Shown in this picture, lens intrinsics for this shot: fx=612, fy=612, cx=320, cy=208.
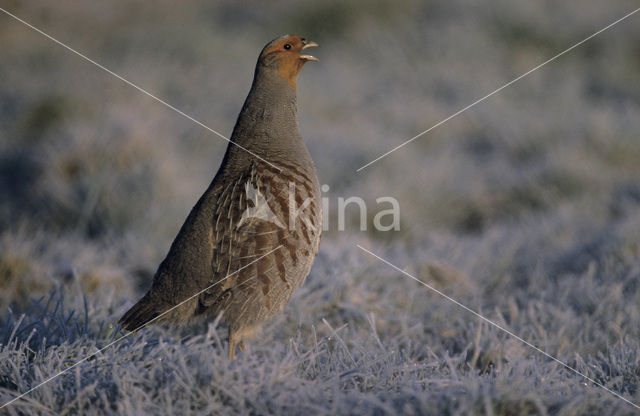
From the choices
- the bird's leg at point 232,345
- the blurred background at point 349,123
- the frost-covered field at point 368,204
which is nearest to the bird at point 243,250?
the bird's leg at point 232,345

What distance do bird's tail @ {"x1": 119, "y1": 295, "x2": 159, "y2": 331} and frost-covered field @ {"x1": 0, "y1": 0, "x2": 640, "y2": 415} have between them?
12 centimetres

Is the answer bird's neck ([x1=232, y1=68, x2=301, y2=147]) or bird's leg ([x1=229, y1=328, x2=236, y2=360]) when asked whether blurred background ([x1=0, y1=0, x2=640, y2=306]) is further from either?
bird's neck ([x1=232, y1=68, x2=301, y2=147])

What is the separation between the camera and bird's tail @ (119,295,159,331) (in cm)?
244

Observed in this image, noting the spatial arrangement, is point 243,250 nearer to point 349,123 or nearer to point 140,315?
point 140,315

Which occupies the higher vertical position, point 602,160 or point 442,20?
point 442,20

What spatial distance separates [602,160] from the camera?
20.4 feet

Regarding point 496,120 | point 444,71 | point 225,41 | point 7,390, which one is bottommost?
point 7,390

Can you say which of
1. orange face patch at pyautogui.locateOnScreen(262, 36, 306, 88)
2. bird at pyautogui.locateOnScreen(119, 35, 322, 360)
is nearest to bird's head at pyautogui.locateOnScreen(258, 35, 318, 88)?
orange face patch at pyautogui.locateOnScreen(262, 36, 306, 88)

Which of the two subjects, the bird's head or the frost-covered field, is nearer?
the frost-covered field

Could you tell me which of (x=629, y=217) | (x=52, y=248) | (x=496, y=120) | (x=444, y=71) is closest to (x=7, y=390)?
(x=52, y=248)

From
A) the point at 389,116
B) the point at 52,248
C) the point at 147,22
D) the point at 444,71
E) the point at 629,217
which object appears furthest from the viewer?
the point at 147,22

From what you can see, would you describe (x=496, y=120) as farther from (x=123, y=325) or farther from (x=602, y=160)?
(x=123, y=325)

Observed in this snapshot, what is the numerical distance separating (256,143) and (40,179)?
12.0ft

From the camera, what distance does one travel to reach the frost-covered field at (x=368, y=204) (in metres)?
2.14
